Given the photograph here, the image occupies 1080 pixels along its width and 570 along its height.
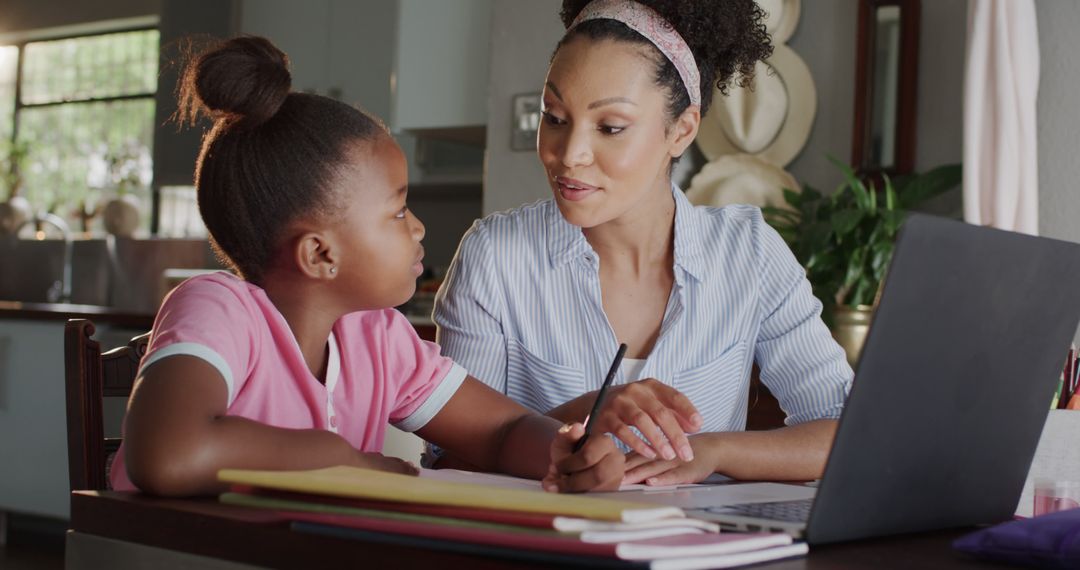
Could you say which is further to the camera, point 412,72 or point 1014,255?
point 412,72

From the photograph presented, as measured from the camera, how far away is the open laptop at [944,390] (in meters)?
0.67

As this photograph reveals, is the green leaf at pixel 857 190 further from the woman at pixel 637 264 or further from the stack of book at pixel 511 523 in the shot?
the stack of book at pixel 511 523

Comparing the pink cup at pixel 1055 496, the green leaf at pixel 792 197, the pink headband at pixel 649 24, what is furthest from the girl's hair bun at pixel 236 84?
the green leaf at pixel 792 197

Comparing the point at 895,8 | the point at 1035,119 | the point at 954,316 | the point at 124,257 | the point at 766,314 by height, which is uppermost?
the point at 895,8

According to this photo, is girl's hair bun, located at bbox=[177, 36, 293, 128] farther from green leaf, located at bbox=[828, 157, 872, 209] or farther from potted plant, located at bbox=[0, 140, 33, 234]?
potted plant, located at bbox=[0, 140, 33, 234]

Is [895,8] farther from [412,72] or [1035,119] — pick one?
[412,72]

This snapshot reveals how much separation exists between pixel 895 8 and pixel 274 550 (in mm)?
2668

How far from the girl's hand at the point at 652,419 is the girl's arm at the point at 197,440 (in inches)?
6.6

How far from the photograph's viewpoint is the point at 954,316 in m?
0.71

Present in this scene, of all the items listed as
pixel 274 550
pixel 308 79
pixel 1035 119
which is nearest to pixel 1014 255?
pixel 274 550

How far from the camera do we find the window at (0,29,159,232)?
19.9 ft

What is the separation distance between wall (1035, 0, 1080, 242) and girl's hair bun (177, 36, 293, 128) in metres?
2.13

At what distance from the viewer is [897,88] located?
2.97 meters

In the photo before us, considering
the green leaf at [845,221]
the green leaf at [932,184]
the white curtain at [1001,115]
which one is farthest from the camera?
the green leaf at [932,184]
